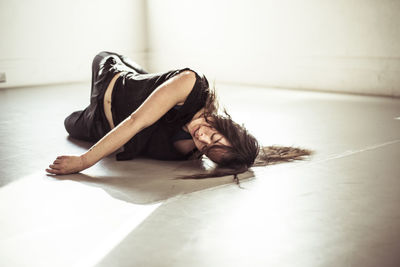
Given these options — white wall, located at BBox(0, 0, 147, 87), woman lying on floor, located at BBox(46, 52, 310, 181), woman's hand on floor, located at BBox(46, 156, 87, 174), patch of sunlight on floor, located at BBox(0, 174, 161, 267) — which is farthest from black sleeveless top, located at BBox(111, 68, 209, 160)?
white wall, located at BBox(0, 0, 147, 87)

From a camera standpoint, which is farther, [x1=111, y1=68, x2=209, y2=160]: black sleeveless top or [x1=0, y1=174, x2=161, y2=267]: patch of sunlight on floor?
[x1=111, y1=68, x2=209, y2=160]: black sleeveless top

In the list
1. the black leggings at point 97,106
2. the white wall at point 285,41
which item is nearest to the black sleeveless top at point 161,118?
the black leggings at point 97,106

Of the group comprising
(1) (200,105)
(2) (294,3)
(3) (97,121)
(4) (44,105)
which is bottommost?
(4) (44,105)

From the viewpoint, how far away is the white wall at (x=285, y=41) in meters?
4.70

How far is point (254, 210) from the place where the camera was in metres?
1.78

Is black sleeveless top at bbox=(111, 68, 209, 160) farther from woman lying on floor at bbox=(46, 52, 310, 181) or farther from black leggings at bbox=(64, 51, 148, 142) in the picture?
black leggings at bbox=(64, 51, 148, 142)

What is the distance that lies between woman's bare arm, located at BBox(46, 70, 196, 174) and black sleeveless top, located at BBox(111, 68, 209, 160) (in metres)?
0.07

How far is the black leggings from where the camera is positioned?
269 cm

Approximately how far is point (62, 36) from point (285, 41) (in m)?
2.71

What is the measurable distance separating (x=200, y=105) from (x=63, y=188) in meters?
0.75

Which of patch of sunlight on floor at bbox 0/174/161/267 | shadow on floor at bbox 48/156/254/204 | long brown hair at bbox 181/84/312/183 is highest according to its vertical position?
long brown hair at bbox 181/84/312/183

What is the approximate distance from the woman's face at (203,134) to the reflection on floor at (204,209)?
0.16 meters

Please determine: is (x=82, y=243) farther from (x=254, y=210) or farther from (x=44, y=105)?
(x=44, y=105)

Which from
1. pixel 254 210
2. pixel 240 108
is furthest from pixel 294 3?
pixel 254 210
